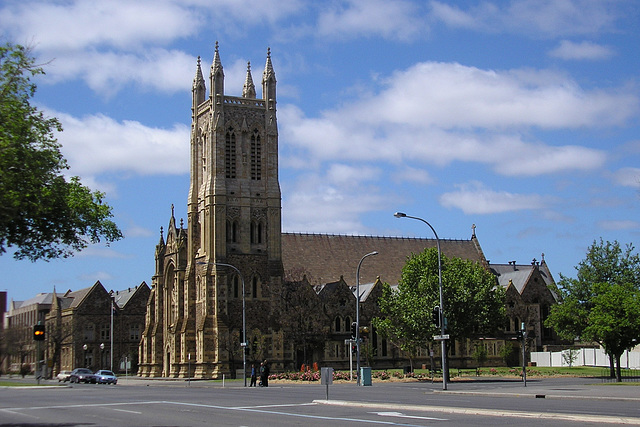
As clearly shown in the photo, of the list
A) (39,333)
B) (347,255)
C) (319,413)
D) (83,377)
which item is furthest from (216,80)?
(319,413)

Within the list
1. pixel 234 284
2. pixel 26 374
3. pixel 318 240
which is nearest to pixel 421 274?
pixel 234 284

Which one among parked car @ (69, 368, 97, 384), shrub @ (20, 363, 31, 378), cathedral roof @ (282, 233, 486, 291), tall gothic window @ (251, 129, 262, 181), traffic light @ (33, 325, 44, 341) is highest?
tall gothic window @ (251, 129, 262, 181)

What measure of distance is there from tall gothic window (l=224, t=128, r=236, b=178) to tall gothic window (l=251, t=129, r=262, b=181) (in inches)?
68.8

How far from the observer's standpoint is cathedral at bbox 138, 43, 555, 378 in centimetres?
7375

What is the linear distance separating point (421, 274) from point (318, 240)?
32286 mm

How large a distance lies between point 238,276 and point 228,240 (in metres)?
3.33

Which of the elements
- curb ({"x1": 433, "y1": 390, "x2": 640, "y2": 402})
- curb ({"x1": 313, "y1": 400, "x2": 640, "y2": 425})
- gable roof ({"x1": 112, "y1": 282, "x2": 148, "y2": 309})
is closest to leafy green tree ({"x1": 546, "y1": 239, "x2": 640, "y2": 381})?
curb ({"x1": 433, "y1": 390, "x2": 640, "y2": 402})

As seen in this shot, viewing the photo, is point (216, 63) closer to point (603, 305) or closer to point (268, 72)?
point (268, 72)

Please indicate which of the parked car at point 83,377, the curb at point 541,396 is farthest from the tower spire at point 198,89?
the curb at point 541,396

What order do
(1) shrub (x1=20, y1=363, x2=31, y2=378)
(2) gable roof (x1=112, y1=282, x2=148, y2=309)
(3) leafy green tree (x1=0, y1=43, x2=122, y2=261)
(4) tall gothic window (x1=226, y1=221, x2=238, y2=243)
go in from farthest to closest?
1. (2) gable roof (x1=112, y1=282, x2=148, y2=309)
2. (1) shrub (x1=20, y1=363, x2=31, y2=378)
3. (4) tall gothic window (x1=226, y1=221, x2=238, y2=243)
4. (3) leafy green tree (x1=0, y1=43, x2=122, y2=261)

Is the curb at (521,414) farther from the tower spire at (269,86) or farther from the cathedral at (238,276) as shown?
the tower spire at (269,86)

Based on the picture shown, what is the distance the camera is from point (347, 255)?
89.1 m

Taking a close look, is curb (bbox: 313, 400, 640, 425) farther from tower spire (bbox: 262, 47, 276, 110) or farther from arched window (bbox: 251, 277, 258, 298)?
tower spire (bbox: 262, 47, 276, 110)

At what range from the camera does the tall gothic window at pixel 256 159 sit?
255ft
